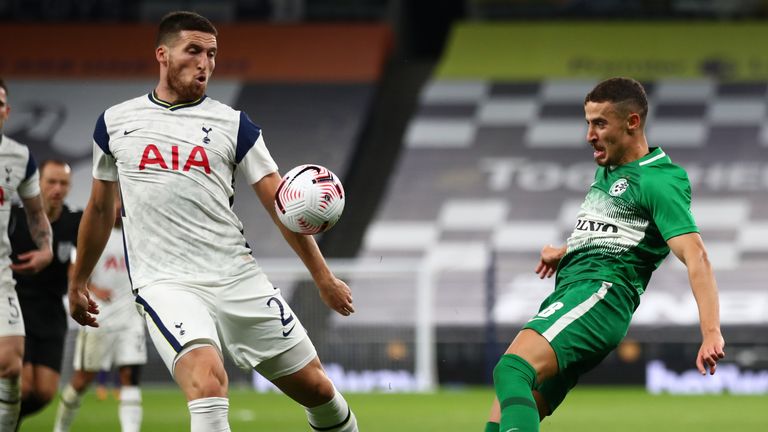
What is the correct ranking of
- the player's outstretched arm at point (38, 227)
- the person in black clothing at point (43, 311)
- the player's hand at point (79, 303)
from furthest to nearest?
the person in black clothing at point (43, 311) < the player's outstretched arm at point (38, 227) < the player's hand at point (79, 303)

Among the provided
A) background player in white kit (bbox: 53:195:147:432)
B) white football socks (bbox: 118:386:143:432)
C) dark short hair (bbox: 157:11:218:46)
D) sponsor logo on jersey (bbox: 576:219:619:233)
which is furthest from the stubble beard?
white football socks (bbox: 118:386:143:432)

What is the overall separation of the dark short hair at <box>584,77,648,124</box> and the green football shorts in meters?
0.74

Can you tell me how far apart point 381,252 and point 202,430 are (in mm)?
13987

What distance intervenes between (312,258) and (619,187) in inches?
51.7

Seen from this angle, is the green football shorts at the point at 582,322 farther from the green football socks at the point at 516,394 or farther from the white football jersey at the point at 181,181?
the white football jersey at the point at 181,181

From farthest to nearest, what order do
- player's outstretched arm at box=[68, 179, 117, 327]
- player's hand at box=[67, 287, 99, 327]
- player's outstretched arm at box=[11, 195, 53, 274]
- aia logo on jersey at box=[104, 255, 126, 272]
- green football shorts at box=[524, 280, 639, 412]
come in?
aia logo on jersey at box=[104, 255, 126, 272] < player's outstretched arm at box=[11, 195, 53, 274] < player's hand at box=[67, 287, 99, 327] < player's outstretched arm at box=[68, 179, 117, 327] < green football shorts at box=[524, 280, 639, 412]

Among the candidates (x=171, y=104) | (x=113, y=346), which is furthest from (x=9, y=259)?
(x=113, y=346)

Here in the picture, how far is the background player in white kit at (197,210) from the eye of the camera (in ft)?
17.1

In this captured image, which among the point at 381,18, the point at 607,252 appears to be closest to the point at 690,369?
the point at 381,18

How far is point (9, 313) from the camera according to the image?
657cm

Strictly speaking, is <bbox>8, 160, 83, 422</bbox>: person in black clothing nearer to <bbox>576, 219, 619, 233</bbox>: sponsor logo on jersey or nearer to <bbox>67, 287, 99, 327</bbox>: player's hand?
<bbox>67, 287, 99, 327</bbox>: player's hand

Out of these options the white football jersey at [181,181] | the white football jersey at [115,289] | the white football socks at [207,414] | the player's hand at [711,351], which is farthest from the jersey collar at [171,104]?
→ the white football jersey at [115,289]

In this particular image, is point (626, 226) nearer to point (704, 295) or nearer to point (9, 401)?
point (704, 295)

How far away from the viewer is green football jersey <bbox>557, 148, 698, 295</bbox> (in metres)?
5.20
